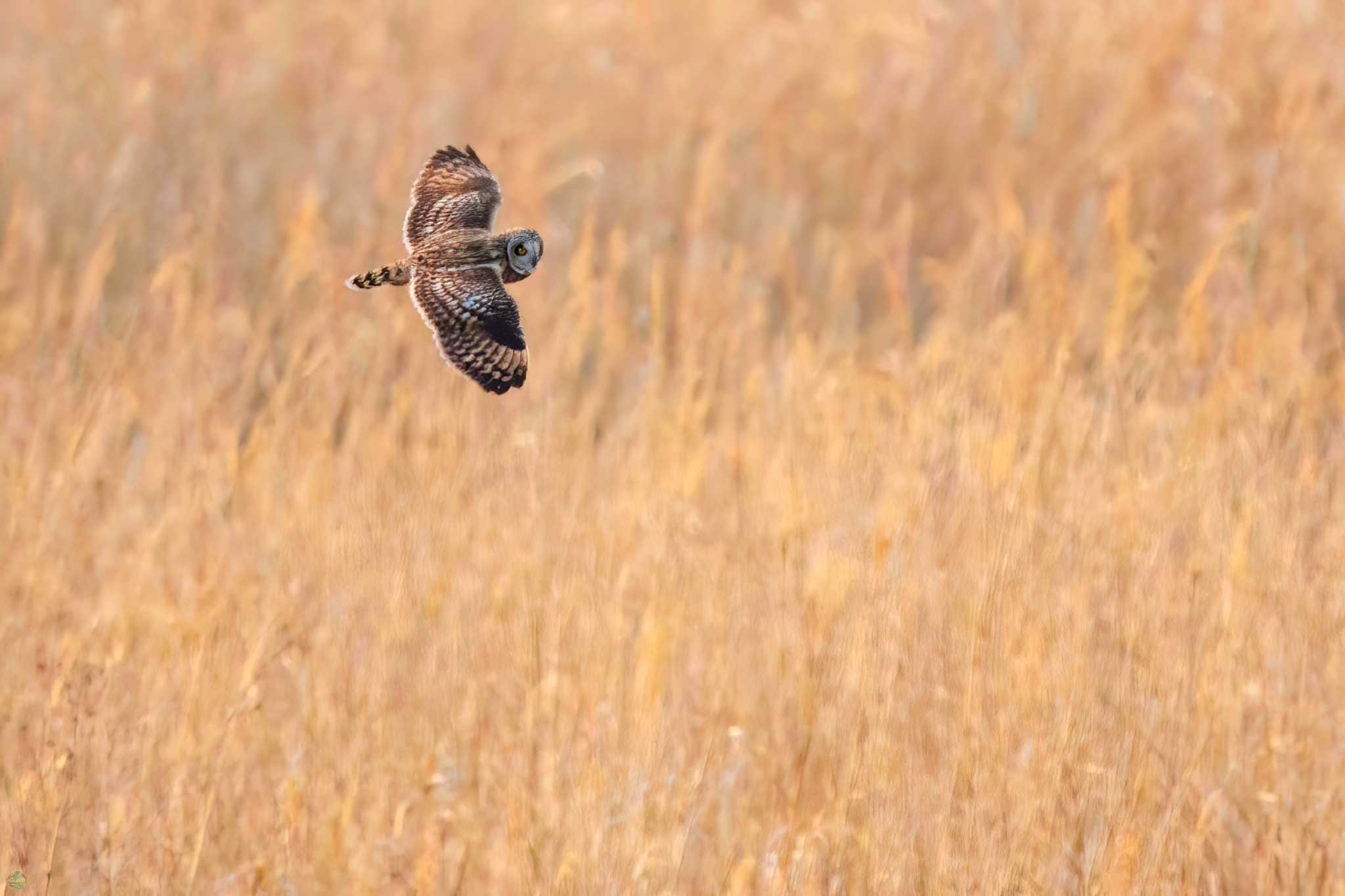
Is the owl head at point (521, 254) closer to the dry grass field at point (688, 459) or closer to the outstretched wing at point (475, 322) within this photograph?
the outstretched wing at point (475, 322)

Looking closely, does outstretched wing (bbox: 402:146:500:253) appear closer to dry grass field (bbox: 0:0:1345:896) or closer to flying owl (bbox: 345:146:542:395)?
flying owl (bbox: 345:146:542:395)

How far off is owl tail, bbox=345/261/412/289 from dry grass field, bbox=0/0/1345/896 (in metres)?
1.04

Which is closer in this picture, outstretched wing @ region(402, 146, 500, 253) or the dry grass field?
outstretched wing @ region(402, 146, 500, 253)

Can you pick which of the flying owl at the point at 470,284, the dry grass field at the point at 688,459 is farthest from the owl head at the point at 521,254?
the dry grass field at the point at 688,459

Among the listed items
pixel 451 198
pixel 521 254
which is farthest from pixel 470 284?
pixel 451 198

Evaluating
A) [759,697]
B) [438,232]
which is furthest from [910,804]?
[438,232]

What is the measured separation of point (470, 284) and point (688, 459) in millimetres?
2407

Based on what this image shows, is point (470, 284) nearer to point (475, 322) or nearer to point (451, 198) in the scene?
point (475, 322)

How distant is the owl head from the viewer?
1619 mm

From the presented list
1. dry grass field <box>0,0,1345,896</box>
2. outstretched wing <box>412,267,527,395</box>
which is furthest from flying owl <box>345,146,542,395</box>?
dry grass field <box>0,0,1345,896</box>

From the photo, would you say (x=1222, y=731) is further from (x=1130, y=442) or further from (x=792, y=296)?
(x=792, y=296)

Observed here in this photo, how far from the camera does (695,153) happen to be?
5.84 meters

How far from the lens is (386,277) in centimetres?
167

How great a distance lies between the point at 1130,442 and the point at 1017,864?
1.52 m
